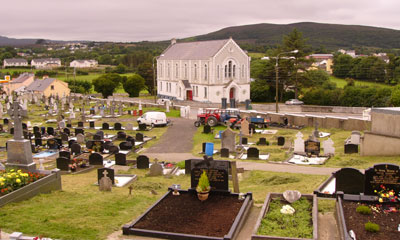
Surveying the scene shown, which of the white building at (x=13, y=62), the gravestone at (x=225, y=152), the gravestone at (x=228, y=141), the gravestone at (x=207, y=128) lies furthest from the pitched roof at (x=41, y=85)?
the white building at (x=13, y=62)

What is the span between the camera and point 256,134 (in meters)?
27.8

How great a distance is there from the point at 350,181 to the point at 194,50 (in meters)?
49.9

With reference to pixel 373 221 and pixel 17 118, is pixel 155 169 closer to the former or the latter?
pixel 17 118

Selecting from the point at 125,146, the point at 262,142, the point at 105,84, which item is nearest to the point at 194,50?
the point at 105,84

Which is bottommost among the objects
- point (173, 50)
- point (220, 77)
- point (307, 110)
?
point (307, 110)

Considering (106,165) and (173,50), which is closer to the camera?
(106,165)

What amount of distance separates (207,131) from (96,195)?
16.8 meters

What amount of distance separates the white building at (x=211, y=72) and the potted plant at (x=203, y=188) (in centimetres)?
4270

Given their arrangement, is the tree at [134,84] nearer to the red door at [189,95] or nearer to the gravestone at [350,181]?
the red door at [189,95]

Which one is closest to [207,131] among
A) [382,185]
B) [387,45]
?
[382,185]

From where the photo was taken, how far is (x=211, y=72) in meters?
53.5

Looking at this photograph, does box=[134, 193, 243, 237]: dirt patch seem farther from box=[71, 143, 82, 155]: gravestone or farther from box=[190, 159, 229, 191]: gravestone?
box=[71, 143, 82, 155]: gravestone

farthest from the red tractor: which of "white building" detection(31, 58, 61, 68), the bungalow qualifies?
"white building" detection(31, 58, 61, 68)

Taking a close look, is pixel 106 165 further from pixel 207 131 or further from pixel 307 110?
pixel 307 110
